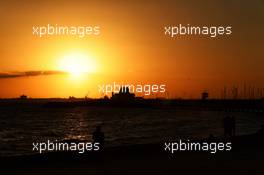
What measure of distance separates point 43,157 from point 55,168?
4.97 feet

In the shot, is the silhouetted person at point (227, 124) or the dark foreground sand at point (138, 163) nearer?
the dark foreground sand at point (138, 163)

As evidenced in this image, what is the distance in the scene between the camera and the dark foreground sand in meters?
14.1

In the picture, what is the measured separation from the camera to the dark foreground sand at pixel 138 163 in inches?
553

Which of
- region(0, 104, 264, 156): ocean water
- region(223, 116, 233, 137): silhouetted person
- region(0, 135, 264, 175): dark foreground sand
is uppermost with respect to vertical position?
region(223, 116, 233, 137): silhouetted person

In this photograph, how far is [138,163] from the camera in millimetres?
15734

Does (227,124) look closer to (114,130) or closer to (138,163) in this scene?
(138,163)

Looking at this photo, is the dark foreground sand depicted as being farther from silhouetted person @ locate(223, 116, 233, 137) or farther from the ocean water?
the ocean water

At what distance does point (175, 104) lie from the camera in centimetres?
19262

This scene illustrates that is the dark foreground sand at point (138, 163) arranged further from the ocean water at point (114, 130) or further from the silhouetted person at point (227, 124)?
the ocean water at point (114, 130)

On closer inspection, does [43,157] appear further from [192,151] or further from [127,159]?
[192,151]

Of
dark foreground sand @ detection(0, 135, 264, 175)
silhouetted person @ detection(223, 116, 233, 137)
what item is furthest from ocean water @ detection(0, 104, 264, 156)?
dark foreground sand @ detection(0, 135, 264, 175)

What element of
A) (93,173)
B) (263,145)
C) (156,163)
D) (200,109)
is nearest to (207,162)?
(156,163)

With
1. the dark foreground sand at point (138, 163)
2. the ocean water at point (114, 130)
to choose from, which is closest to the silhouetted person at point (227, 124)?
the dark foreground sand at point (138, 163)

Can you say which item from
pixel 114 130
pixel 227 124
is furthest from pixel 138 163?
pixel 114 130
